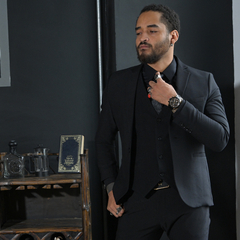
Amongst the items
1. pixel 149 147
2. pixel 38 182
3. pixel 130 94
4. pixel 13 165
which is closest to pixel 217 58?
pixel 130 94

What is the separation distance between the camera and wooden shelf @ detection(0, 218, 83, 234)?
179cm

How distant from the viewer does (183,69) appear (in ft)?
4.60

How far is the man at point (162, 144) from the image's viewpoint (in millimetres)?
1257

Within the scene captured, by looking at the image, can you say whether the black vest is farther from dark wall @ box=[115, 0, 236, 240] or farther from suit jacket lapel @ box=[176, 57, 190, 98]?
dark wall @ box=[115, 0, 236, 240]

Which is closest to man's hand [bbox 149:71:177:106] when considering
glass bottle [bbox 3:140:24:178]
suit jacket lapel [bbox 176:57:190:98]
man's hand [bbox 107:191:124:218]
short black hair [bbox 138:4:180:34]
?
suit jacket lapel [bbox 176:57:190:98]

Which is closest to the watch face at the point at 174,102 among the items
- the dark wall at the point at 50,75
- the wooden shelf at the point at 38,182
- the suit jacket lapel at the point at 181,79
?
the suit jacket lapel at the point at 181,79

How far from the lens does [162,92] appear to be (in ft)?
4.01

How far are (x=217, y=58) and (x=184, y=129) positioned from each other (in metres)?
1.01

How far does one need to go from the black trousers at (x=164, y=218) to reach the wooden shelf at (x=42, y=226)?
598mm

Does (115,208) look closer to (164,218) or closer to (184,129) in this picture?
(164,218)

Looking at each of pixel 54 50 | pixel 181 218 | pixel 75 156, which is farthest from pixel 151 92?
pixel 54 50

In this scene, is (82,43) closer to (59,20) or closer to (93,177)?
(59,20)

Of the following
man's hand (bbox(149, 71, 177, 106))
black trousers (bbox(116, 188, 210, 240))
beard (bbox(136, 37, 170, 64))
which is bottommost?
black trousers (bbox(116, 188, 210, 240))

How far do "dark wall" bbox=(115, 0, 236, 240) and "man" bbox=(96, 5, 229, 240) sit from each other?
0.61 m
